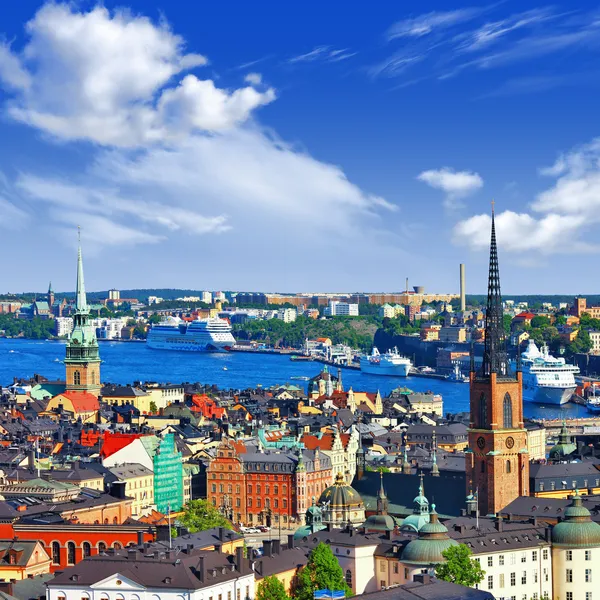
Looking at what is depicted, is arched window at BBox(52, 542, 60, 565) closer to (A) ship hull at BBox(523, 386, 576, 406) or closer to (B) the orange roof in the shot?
(B) the orange roof

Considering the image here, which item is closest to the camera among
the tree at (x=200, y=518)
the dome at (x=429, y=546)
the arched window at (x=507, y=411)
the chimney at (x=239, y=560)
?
the chimney at (x=239, y=560)

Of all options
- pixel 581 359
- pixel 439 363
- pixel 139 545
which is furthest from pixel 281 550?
pixel 439 363

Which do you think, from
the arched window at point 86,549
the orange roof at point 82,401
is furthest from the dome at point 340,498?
the orange roof at point 82,401

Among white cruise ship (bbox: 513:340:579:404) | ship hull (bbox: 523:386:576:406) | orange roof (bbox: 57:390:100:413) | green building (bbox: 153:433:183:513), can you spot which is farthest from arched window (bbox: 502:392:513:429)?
white cruise ship (bbox: 513:340:579:404)

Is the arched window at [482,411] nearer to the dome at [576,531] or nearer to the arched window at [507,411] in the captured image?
the arched window at [507,411]

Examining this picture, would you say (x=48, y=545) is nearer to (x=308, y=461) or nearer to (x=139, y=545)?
(x=139, y=545)

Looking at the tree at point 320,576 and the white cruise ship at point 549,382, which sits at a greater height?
the white cruise ship at point 549,382
